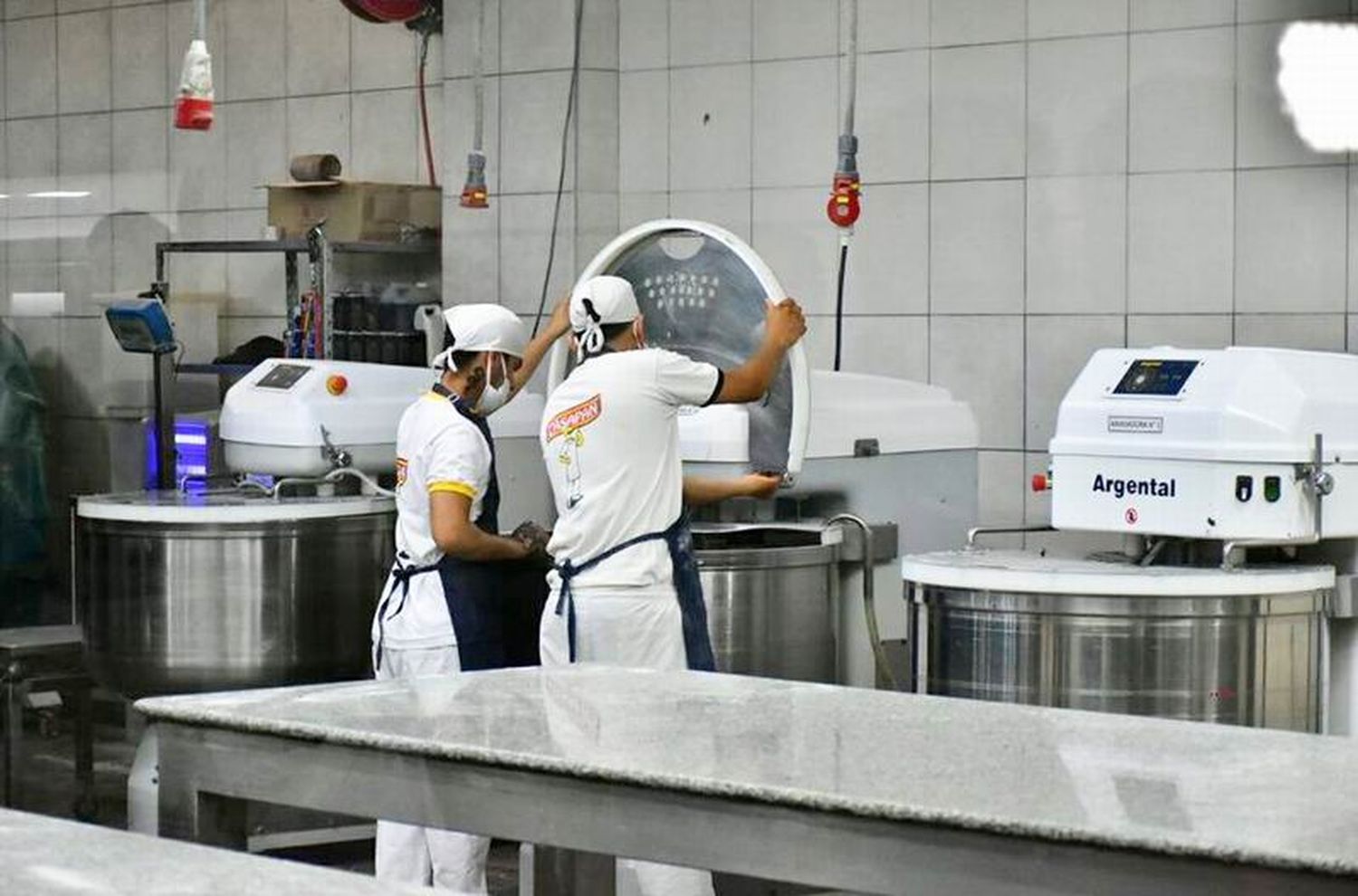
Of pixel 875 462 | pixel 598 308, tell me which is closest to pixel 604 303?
pixel 598 308

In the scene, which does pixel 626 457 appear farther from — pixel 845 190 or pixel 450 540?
pixel 845 190

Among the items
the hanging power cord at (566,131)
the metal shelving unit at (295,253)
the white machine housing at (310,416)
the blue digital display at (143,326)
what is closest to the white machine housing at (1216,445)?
the white machine housing at (310,416)

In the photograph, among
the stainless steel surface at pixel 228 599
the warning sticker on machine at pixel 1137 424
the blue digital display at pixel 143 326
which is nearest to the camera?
the warning sticker on machine at pixel 1137 424

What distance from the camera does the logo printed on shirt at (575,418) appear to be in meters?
4.08

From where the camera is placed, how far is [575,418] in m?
4.11

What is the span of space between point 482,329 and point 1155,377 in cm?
131

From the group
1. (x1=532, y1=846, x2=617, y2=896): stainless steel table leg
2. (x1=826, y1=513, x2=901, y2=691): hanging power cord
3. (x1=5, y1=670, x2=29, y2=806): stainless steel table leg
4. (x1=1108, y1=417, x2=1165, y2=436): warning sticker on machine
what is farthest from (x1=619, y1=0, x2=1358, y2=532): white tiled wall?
(x1=532, y1=846, x2=617, y2=896): stainless steel table leg

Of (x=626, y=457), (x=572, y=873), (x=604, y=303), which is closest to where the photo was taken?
(x=572, y=873)

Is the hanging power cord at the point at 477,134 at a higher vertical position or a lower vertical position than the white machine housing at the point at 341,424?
higher

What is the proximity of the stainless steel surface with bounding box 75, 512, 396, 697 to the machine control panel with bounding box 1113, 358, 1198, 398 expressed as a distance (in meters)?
1.91

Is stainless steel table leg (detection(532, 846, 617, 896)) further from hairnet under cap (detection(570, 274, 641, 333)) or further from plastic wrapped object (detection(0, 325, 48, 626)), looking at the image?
plastic wrapped object (detection(0, 325, 48, 626))

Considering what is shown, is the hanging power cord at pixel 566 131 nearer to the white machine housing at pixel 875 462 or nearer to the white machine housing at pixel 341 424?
the white machine housing at pixel 341 424

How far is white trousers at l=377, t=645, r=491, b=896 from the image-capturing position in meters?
4.20

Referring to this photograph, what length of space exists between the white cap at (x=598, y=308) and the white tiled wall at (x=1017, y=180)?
137cm
